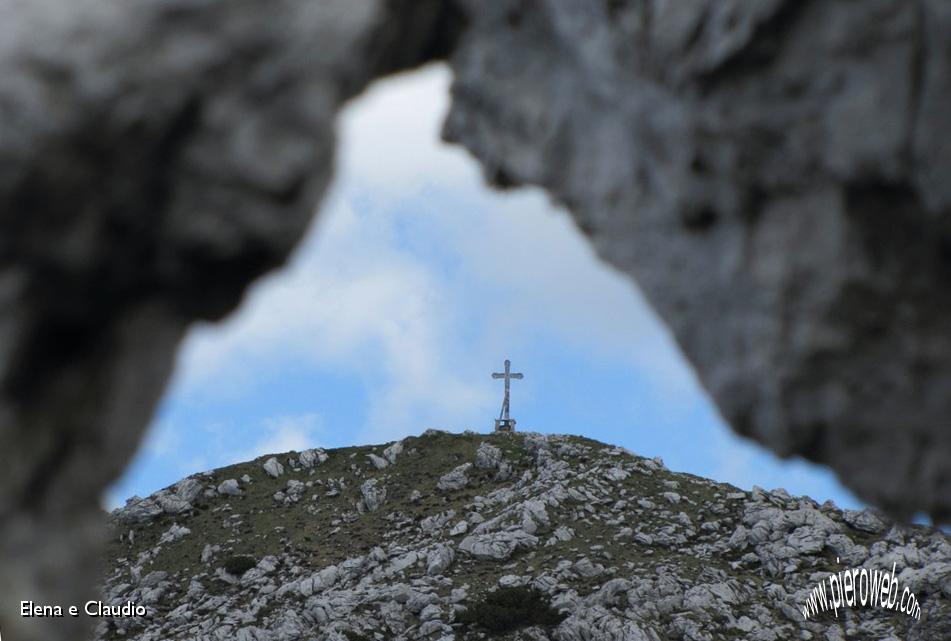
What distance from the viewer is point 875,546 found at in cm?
4147

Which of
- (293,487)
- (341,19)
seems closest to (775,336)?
(341,19)

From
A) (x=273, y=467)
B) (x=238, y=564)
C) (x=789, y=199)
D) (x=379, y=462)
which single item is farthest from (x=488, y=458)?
(x=789, y=199)

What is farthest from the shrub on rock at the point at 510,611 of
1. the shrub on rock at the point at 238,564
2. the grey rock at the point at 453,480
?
the shrub on rock at the point at 238,564

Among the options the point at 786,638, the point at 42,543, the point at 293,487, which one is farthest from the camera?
the point at 293,487

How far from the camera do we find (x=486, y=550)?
41562 millimetres

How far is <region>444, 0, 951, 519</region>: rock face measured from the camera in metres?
10.6

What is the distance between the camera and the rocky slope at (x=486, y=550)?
3656 cm

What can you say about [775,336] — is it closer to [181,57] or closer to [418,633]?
[181,57]

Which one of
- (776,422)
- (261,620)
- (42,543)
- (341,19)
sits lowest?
(42,543)

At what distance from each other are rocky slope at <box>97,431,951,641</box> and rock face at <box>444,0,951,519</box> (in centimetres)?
2430

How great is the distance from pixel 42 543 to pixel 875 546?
40.0m

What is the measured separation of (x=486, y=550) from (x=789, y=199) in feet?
107

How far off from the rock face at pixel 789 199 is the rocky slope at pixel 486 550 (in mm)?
24299

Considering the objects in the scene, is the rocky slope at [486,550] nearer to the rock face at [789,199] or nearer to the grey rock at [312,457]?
the grey rock at [312,457]
